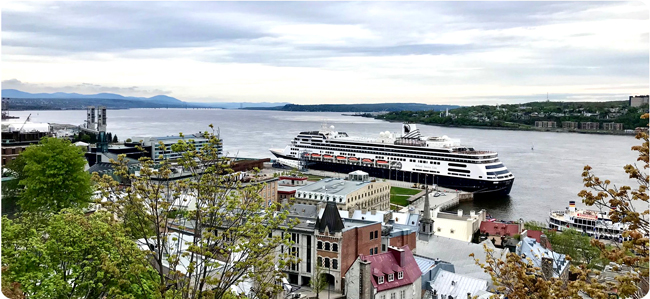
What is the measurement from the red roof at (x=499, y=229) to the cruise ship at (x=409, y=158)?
83.1ft

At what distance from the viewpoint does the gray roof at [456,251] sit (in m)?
26.1

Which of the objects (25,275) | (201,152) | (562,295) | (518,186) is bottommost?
(518,186)

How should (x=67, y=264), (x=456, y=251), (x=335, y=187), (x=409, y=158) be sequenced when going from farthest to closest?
(x=409, y=158) → (x=335, y=187) → (x=456, y=251) → (x=67, y=264)

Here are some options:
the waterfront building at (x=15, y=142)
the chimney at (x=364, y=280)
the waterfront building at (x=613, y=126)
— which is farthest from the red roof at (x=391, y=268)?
the waterfront building at (x=613, y=126)

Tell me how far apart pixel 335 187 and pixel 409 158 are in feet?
99.2

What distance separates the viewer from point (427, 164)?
71625 millimetres

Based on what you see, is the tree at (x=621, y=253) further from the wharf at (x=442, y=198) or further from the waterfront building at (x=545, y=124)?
the waterfront building at (x=545, y=124)

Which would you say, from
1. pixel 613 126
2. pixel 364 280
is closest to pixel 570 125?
pixel 613 126

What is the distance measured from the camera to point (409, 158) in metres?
74.1

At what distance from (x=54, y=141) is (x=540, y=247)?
2455cm

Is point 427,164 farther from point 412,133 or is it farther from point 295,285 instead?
point 295,285

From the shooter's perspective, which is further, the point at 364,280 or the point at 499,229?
the point at 499,229

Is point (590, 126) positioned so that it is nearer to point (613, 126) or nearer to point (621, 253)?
point (613, 126)

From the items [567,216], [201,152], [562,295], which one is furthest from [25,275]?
[567,216]
